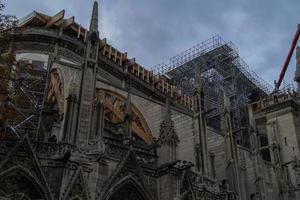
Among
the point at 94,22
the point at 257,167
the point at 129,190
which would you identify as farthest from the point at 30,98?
the point at 257,167

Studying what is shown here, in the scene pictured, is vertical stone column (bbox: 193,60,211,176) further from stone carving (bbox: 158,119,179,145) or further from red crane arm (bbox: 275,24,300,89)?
red crane arm (bbox: 275,24,300,89)

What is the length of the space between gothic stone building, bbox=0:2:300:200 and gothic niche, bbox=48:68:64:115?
71 mm

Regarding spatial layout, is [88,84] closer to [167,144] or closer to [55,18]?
[167,144]

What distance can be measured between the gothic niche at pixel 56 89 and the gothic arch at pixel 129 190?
7.21m

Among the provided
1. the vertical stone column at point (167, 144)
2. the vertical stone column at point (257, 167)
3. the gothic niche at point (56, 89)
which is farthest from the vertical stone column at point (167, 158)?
the vertical stone column at point (257, 167)

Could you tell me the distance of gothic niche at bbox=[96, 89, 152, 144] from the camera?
2598cm

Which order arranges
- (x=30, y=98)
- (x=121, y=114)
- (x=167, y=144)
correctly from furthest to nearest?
(x=121, y=114) < (x=30, y=98) < (x=167, y=144)

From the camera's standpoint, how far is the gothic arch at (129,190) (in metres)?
16.3

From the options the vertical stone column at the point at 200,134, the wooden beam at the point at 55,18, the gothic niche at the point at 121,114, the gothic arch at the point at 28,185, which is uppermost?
the wooden beam at the point at 55,18

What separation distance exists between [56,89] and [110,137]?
18.2 feet

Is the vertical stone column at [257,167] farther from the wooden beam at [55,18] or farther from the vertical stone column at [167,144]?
the wooden beam at [55,18]

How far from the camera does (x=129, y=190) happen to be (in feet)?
55.3

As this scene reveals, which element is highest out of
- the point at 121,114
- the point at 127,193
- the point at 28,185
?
the point at 121,114

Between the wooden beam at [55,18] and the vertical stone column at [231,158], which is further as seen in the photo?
the wooden beam at [55,18]
